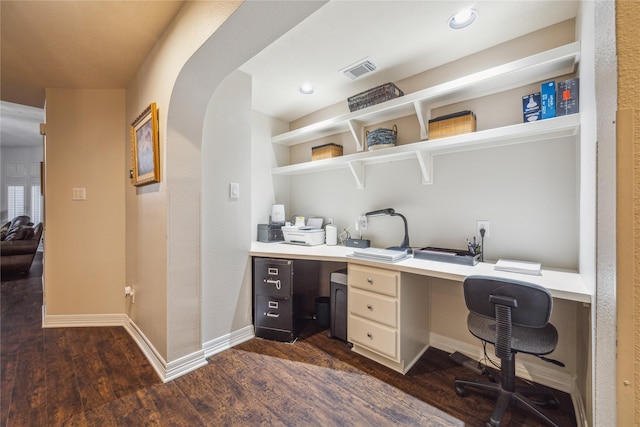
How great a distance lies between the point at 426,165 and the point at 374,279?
1038 mm

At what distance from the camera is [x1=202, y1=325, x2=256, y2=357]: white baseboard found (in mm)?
2125

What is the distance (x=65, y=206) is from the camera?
2.65m

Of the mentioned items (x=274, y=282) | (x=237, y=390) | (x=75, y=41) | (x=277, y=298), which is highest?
(x=75, y=41)

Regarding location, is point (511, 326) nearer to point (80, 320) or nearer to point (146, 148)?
point (146, 148)

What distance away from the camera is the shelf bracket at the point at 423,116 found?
2.11m

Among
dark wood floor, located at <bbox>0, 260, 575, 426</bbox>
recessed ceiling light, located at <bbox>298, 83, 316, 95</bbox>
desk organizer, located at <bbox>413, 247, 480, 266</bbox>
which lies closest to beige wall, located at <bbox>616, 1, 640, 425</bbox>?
dark wood floor, located at <bbox>0, 260, 575, 426</bbox>

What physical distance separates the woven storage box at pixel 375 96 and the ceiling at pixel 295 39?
159 mm

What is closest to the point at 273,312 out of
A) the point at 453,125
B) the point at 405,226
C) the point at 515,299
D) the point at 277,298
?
the point at 277,298

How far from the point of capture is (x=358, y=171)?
8.77ft

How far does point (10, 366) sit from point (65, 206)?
1413 mm

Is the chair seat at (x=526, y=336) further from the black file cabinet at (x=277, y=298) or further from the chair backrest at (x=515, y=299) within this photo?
the black file cabinet at (x=277, y=298)

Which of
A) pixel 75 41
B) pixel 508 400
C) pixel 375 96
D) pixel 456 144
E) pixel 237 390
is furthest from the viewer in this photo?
pixel 375 96

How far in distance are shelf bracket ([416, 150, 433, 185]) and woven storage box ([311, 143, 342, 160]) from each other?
897mm

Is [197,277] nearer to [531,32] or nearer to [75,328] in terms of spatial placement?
[75,328]
